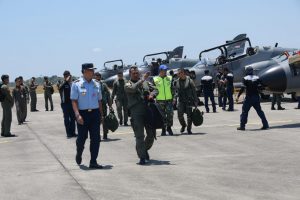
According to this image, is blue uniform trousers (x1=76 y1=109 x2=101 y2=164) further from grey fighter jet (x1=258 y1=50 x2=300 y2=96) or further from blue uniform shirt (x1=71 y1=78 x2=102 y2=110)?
grey fighter jet (x1=258 y1=50 x2=300 y2=96)

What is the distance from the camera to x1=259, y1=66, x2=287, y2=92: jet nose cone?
13438 mm

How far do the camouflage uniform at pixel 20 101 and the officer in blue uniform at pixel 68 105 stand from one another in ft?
13.7

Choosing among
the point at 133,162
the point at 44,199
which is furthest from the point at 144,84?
the point at 44,199

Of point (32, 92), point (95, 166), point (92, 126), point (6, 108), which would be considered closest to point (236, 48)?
point (32, 92)

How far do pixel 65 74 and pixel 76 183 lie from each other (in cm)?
719

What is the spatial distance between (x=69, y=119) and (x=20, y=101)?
16.3ft

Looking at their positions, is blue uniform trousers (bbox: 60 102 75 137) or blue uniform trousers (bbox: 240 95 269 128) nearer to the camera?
blue uniform trousers (bbox: 240 95 269 128)

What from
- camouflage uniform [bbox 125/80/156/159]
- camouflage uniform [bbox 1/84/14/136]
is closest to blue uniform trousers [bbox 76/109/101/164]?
camouflage uniform [bbox 125/80/156/159]

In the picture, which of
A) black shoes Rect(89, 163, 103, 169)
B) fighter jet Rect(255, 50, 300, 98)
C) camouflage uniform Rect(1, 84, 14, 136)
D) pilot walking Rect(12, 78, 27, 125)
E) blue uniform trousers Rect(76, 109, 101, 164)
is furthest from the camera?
pilot walking Rect(12, 78, 27, 125)

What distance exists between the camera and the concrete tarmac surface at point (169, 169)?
21.3 feet

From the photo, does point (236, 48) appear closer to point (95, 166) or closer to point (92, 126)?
point (92, 126)

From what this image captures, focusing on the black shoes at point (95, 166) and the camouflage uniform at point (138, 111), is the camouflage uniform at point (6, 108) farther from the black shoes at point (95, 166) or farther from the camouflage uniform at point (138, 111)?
the black shoes at point (95, 166)

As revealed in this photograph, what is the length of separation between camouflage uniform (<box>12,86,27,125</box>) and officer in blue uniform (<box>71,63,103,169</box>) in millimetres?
9412

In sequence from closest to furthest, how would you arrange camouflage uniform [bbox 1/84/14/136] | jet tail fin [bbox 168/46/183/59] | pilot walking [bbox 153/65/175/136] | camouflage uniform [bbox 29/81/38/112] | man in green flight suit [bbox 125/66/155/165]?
man in green flight suit [bbox 125/66/155/165] < pilot walking [bbox 153/65/175/136] < camouflage uniform [bbox 1/84/14/136] < camouflage uniform [bbox 29/81/38/112] < jet tail fin [bbox 168/46/183/59]
